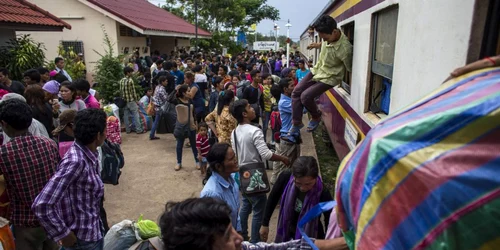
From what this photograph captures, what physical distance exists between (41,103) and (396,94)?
12.7 feet

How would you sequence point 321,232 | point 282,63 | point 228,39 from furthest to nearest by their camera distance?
1. point 228,39
2. point 282,63
3. point 321,232

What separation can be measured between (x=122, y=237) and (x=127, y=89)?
592 cm

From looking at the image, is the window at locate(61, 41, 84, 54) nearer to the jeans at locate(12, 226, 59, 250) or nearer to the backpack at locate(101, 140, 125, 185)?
the backpack at locate(101, 140, 125, 185)

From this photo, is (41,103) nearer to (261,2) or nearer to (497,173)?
(497,173)

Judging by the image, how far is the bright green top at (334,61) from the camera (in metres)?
3.94

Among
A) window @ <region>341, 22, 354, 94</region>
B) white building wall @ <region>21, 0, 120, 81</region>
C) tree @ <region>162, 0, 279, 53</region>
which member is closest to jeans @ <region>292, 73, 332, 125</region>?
window @ <region>341, 22, 354, 94</region>

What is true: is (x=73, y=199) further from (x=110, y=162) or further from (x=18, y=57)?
(x=18, y=57)

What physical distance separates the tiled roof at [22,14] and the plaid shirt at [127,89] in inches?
83.5

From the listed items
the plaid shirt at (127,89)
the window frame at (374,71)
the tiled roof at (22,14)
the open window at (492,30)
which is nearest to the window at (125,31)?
the tiled roof at (22,14)

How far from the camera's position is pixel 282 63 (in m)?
14.6

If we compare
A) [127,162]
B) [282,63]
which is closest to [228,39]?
[282,63]

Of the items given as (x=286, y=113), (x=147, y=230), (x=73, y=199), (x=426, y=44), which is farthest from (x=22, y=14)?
(x=426, y=44)

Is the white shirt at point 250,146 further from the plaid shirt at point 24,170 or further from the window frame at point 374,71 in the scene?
the plaid shirt at point 24,170

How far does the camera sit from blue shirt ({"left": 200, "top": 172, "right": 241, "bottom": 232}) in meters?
2.49
